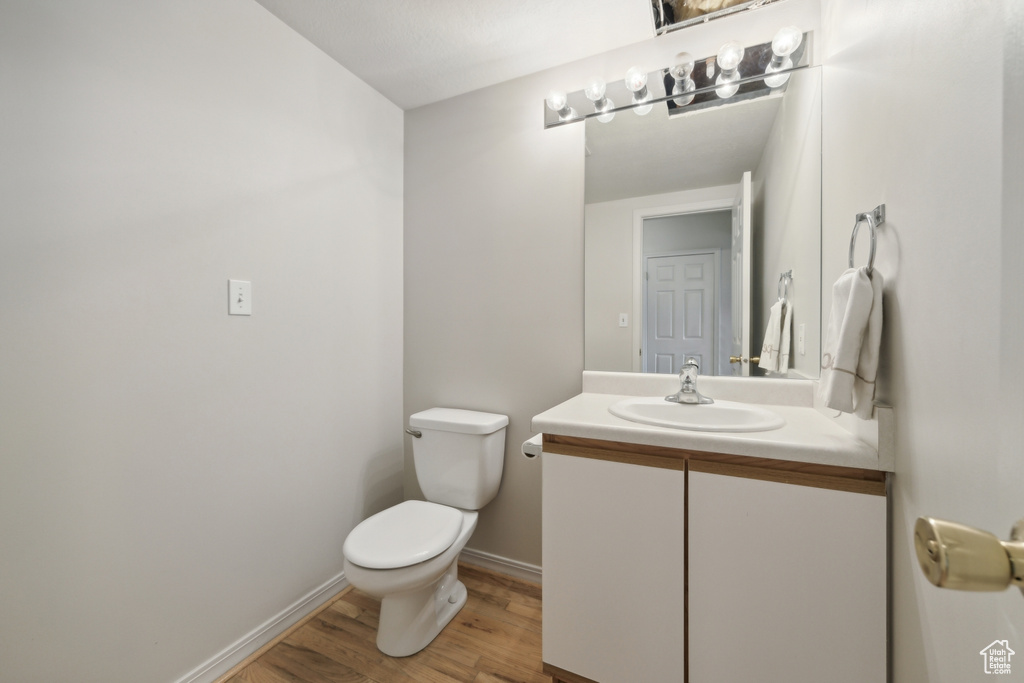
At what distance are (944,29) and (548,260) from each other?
4.05 ft

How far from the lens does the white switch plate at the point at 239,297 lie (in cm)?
133

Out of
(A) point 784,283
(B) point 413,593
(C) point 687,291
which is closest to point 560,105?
(C) point 687,291

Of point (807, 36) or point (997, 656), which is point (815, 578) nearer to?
point (997, 656)

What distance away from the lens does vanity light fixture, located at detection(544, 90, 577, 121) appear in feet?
5.38

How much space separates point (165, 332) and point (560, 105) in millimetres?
1614

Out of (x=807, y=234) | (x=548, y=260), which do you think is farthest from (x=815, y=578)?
(x=548, y=260)

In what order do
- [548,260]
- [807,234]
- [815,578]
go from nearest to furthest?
1. [815,578]
2. [807,234]
3. [548,260]

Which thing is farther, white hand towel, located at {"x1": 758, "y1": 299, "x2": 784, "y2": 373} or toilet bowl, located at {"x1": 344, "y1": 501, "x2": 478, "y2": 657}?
white hand towel, located at {"x1": 758, "y1": 299, "x2": 784, "y2": 373}

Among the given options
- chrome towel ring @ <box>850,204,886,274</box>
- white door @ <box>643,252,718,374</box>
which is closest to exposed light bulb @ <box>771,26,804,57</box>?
white door @ <box>643,252,718,374</box>

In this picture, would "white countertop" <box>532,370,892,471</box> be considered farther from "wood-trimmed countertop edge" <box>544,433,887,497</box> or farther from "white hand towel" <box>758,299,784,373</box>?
"white hand towel" <box>758,299,784,373</box>

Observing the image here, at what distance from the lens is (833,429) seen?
1051mm

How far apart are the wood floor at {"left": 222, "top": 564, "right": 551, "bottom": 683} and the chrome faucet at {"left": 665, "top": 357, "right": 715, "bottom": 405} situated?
102 cm

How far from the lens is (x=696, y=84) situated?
4.81 ft

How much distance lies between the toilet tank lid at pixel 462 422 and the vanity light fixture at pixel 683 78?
4.73 ft
